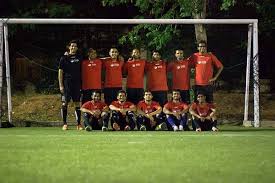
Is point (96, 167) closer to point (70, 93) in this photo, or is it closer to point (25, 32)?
point (70, 93)

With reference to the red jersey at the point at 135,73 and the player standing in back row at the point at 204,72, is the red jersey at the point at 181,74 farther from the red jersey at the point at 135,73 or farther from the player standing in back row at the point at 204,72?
the red jersey at the point at 135,73

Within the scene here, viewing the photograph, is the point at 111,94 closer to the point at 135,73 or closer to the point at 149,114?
the point at 135,73

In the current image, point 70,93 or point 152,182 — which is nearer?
point 152,182

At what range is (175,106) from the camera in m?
12.8

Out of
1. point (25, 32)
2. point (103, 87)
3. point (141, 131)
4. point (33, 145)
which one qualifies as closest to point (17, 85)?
point (25, 32)

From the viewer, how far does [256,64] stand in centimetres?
1429

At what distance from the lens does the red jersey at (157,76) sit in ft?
43.5

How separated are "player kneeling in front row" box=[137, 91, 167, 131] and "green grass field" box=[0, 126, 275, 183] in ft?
8.34

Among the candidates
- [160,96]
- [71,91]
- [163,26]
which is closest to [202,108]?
[160,96]

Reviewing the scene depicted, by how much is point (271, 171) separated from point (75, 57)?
7.42 meters

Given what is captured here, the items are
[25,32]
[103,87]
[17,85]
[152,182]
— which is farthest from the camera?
[25,32]

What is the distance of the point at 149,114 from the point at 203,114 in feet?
3.53

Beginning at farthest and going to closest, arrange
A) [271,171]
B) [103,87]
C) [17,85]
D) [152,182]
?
[17,85]
[103,87]
[271,171]
[152,182]

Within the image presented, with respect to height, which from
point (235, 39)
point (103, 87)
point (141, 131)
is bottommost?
point (141, 131)
